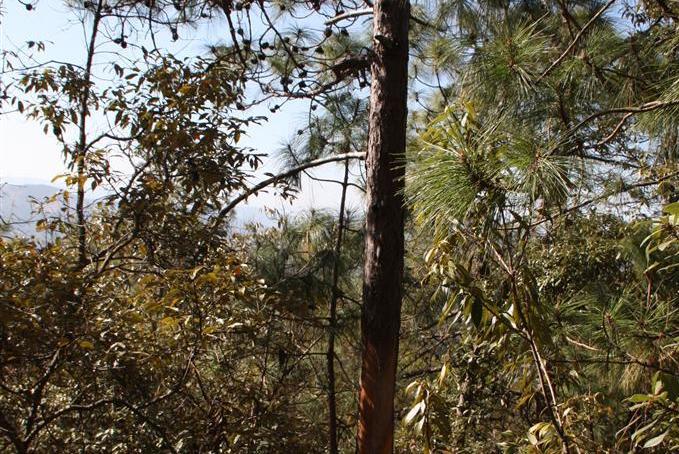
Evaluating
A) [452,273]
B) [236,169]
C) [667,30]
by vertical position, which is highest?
[667,30]

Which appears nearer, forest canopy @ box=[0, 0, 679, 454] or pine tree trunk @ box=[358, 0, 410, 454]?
A: forest canopy @ box=[0, 0, 679, 454]

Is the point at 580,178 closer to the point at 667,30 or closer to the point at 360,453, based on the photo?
the point at 667,30

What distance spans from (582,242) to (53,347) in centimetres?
269

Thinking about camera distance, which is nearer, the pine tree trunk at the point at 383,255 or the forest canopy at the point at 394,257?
Result: the forest canopy at the point at 394,257

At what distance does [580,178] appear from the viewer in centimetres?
131

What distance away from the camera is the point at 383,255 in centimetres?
248

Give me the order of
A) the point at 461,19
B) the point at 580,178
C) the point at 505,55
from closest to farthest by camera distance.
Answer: the point at 580,178 < the point at 505,55 < the point at 461,19

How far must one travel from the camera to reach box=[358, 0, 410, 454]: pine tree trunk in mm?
2463

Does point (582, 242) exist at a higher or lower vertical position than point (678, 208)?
higher

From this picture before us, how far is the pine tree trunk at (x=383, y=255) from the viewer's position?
2.46 meters

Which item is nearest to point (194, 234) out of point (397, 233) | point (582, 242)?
point (397, 233)

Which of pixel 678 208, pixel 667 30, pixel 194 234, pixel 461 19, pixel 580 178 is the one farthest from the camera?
pixel 461 19

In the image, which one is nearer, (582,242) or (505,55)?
(505,55)

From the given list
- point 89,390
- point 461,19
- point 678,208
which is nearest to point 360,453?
point 89,390
